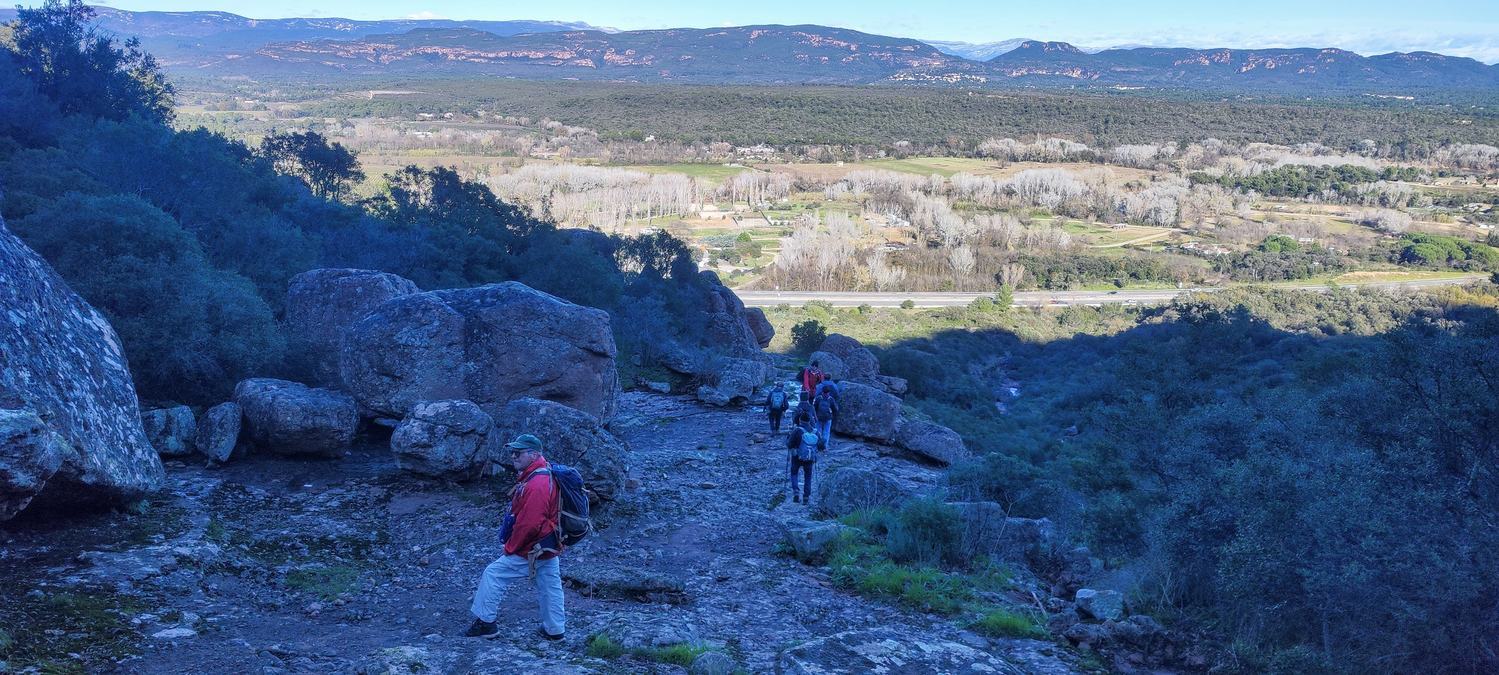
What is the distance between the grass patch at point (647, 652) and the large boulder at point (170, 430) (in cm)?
692

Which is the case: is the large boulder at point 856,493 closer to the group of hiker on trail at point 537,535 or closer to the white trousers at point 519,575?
the group of hiker on trail at point 537,535

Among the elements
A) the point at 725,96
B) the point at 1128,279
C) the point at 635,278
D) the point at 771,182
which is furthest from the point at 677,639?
the point at 725,96

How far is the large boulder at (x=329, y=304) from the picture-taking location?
1455 centimetres

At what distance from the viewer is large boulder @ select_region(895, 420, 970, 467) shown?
19.1 m

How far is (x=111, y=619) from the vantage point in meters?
6.63

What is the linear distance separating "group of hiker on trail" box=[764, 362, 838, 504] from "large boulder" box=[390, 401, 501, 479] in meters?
4.50

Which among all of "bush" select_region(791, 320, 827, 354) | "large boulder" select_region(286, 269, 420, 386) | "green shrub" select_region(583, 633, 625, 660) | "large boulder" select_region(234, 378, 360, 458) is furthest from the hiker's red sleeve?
"bush" select_region(791, 320, 827, 354)

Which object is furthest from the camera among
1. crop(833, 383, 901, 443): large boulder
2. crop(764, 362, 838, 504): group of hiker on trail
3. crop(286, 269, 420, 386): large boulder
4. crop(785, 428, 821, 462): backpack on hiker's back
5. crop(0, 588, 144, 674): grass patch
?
crop(833, 383, 901, 443): large boulder

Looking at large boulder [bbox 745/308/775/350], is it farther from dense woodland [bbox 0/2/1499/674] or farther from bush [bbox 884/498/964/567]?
bush [bbox 884/498/964/567]

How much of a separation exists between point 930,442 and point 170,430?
44.3 feet

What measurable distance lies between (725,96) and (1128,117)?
59208mm

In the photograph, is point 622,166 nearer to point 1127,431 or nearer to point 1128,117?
point 1128,117

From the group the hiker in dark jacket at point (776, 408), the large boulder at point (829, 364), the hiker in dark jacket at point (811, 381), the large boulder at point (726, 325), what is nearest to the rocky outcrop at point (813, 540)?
the hiker in dark jacket at point (811, 381)

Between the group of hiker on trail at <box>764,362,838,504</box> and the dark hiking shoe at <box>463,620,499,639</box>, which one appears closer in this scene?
the dark hiking shoe at <box>463,620,499,639</box>
